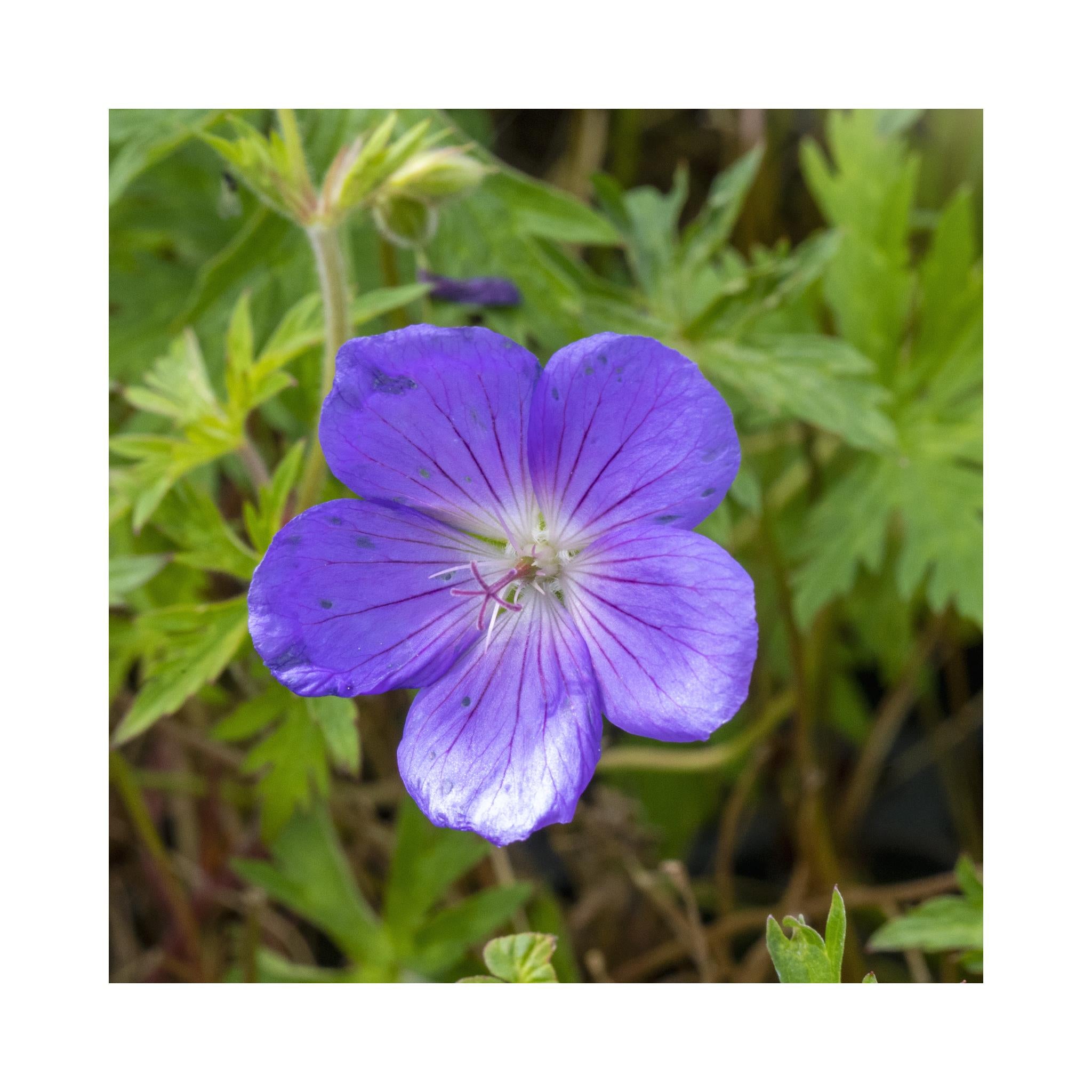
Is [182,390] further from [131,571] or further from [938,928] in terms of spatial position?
A: [938,928]

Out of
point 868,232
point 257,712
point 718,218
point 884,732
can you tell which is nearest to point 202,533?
point 257,712

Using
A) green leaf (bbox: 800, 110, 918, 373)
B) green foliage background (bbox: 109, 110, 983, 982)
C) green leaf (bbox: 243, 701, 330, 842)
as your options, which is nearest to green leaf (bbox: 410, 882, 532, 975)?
green foliage background (bbox: 109, 110, 983, 982)

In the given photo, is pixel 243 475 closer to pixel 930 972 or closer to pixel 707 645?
pixel 707 645

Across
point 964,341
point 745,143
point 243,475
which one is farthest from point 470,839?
point 745,143

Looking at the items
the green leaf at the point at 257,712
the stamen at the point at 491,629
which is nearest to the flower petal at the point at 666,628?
the stamen at the point at 491,629

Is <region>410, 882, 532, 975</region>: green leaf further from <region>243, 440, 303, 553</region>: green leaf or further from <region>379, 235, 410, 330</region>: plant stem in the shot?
<region>379, 235, 410, 330</region>: plant stem

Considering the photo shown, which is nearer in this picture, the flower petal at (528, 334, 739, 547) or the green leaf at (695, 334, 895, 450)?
the flower petal at (528, 334, 739, 547)

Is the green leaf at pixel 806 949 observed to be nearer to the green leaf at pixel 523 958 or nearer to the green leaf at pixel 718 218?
the green leaf at pixel 523 958
